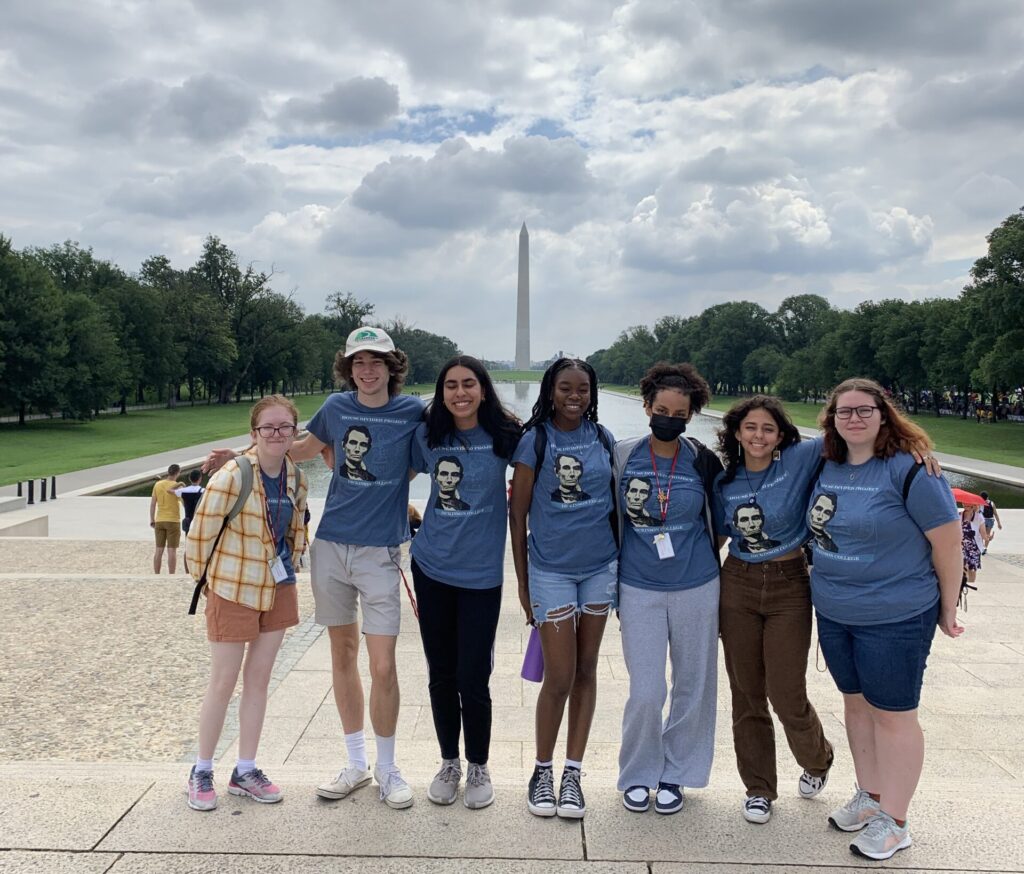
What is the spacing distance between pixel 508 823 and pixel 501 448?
4.73 feet

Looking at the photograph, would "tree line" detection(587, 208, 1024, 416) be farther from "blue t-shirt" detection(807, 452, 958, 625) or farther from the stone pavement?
"blue t-shirt" detection(807, 452, 958, 625)

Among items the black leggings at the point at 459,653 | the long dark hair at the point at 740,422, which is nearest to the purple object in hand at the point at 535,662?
the black leggings at the point at 459,653

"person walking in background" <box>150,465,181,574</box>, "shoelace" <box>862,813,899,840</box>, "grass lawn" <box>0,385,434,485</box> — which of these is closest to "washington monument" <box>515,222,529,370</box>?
"grass lawn" <box>0,385,434,485</box>

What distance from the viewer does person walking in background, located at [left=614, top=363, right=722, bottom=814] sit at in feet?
11.3

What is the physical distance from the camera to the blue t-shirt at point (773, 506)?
3.39 metres

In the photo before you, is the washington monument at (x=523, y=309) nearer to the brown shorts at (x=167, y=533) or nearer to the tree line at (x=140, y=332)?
the tree line at (x=140, y=332)

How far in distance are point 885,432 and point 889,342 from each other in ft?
213

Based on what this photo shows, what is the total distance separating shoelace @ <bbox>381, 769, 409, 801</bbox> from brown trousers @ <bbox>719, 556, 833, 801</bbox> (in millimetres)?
1364

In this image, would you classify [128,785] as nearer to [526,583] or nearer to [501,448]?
[526,583]

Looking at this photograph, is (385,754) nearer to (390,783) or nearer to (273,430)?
(390,783)

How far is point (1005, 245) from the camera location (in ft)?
129

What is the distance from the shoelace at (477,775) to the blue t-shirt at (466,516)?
2.41 ft

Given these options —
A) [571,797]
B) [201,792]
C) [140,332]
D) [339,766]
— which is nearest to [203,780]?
[201,792]

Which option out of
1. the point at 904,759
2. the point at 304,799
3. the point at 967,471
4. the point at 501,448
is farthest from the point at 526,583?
the point at 967,471
